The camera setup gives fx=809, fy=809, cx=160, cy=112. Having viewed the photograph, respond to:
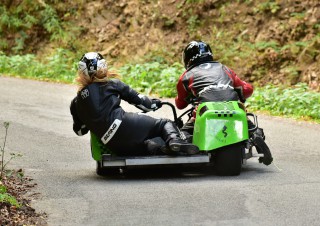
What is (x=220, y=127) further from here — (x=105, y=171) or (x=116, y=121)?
(x=105, y=171)

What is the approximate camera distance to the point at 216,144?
10070mm

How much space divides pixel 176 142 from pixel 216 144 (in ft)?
1.64

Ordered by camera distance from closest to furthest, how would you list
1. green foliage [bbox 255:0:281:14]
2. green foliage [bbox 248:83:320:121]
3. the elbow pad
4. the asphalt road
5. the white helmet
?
the asphalt road < the white helmet < the elbow pad < green foliage [bbox 248:83:320:121] < green foliage [bbox 255:0:281:14]

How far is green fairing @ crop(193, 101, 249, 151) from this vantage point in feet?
33.0

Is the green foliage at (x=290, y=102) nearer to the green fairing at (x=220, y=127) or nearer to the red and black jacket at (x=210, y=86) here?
the red and black jacket at (x=210, y=86)

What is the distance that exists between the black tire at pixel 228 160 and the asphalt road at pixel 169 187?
15 cm

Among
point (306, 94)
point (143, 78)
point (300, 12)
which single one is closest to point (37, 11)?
point (143, 78)

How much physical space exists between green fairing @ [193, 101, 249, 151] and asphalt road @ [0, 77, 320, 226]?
0.47 meters

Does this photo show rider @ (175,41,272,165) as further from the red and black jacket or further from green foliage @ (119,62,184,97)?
green foliage @ (119,62,184,97)

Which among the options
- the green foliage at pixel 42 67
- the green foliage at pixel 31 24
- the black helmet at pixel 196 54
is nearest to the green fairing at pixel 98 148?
the black helmet at pixel 196 54

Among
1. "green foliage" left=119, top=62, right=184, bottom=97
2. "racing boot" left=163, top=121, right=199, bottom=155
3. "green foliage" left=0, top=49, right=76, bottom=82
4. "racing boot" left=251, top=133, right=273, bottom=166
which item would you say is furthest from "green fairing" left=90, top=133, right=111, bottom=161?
"green foliage" left=0, top=49, right=76, bottom=82

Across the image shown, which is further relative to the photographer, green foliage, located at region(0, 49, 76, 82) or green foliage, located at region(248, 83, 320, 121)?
green foliage, located at region(0, 49, 76, 82)

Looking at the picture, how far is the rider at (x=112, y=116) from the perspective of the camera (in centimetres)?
1019

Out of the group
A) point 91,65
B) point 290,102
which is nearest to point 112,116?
point 91,65
